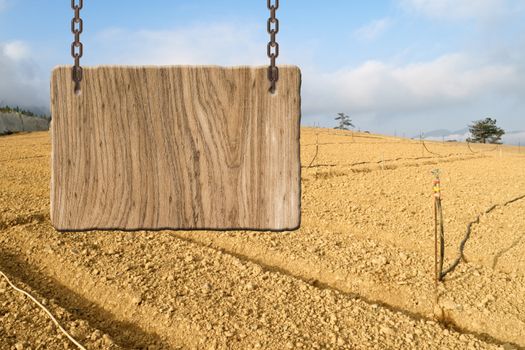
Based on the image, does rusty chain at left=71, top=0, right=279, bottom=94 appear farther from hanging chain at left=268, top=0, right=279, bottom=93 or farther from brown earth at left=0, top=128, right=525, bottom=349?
brown earth at left=0, top=128, right=525, bottom=349

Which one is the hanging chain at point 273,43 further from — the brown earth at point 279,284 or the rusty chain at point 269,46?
the brown earth at point 279,284

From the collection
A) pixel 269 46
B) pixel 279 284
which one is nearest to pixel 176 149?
pixel 269 46

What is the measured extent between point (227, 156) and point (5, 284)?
4.03 metres

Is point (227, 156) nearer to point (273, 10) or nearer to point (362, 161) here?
point (273, 10)

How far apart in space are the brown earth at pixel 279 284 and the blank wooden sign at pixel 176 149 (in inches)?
83.3

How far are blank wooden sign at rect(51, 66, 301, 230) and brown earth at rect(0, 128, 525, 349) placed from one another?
83.3 inches

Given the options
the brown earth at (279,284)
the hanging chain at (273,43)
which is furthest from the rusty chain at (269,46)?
the brown earth at (279,284)

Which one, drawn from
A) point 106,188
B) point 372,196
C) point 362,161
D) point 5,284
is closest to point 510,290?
point 372,196

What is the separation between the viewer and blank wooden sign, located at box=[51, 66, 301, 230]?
5.57 ft

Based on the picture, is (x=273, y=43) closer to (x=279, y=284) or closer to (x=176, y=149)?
(x=176, y=149)

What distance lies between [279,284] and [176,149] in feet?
10.2

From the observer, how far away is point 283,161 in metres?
1.73

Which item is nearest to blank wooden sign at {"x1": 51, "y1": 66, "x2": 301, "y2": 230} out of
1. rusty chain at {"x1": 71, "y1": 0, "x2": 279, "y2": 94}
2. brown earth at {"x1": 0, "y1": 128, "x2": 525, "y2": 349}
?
rusty chain at {"x1": 71, "y1": 0, "x2": 279, "y2": 94}

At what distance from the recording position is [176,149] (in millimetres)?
1742
